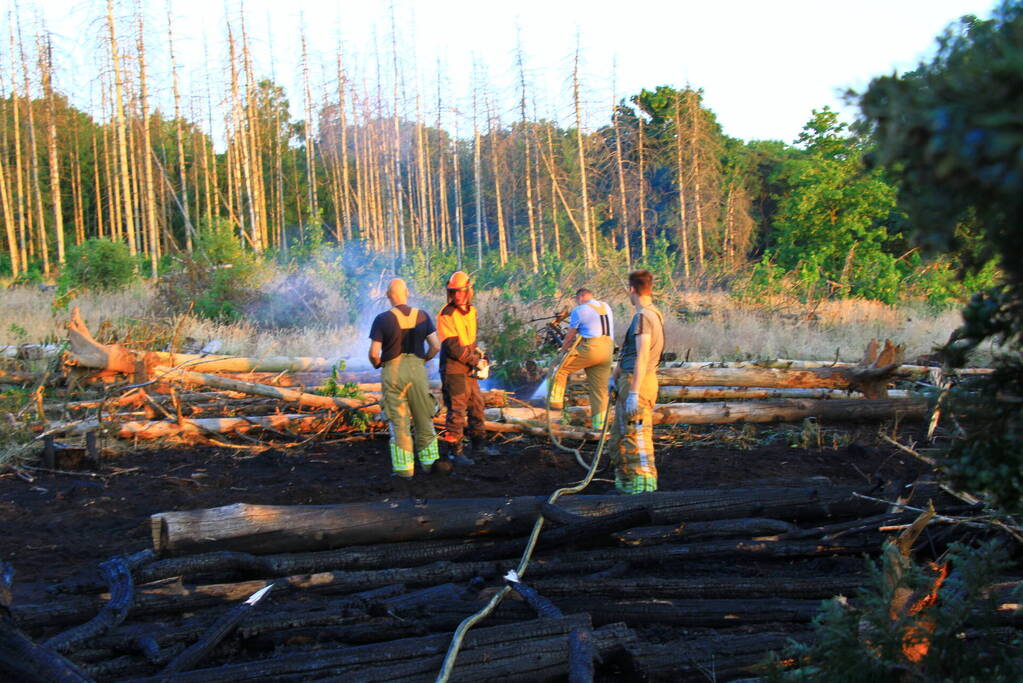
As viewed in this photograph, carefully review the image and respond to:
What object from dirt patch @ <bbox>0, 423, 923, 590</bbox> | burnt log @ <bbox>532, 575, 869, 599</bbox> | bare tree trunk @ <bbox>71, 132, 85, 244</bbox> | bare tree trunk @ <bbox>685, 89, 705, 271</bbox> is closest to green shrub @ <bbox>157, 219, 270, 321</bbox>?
dirt patch @ <bbox>0, 423, 923, 590</bbox>

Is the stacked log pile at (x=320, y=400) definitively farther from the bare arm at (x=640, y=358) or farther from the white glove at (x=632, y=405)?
the bare arm at (x=640, y=358)

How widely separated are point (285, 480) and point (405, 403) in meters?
1.38

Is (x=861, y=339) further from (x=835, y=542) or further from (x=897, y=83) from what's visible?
(x=897, y=83)

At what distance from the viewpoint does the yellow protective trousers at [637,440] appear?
6.83 m

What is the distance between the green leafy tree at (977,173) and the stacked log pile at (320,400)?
7264mm

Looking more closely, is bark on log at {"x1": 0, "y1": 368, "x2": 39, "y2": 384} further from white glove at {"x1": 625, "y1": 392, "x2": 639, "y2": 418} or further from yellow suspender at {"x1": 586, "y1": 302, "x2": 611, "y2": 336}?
white glove at {"x1": 625, "y1": 392, "x2": 639, "y2": 418}

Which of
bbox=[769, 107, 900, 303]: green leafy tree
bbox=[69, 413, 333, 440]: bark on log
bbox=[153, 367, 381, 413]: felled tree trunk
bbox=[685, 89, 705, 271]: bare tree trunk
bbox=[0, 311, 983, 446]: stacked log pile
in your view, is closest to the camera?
bbox=[69, 413, 333, 440]: bark on log

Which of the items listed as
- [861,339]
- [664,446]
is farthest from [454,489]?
[861,339]

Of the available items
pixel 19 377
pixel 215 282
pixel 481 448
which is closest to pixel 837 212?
pixel 215 282

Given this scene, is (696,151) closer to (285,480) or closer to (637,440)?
(637,440)

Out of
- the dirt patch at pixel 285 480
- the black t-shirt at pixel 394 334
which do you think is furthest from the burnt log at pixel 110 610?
the black t-shirt at pixel 394 334

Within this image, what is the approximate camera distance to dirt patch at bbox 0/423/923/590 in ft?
19.8

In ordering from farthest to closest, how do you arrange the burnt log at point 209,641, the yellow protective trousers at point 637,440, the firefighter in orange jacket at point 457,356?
the firefighter in orange jacket at point 457,356 → the yellow protective trousers at point 637,440 → the burnt log at point 209,641

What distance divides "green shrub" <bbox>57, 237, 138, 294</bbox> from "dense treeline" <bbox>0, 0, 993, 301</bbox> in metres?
1.38
